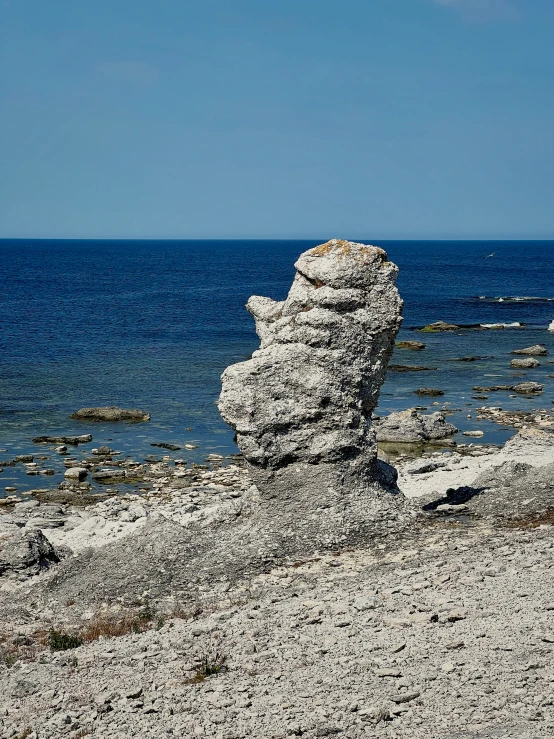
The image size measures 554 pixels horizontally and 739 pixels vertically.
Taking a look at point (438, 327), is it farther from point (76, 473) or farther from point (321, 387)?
point (321, 387)

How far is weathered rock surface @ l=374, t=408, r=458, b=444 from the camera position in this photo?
37438mm

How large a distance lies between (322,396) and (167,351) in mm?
47437

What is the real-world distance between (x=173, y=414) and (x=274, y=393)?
25084 mm

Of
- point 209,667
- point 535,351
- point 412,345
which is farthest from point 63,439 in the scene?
point 535,351

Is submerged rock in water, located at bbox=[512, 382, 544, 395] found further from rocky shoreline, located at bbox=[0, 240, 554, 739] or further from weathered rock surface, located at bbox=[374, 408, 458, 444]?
rocky shoreline, located at bbox=[0, 240, 554, 739]

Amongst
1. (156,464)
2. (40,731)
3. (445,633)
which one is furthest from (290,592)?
(156,464)

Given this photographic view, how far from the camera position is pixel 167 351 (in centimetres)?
6581

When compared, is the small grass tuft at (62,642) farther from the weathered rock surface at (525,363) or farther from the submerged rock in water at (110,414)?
the weathered rock surface at (525,363)

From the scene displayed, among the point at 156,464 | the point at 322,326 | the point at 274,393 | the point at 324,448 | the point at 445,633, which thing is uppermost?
the point at 322,326

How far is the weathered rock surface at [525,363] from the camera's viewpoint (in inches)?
2265

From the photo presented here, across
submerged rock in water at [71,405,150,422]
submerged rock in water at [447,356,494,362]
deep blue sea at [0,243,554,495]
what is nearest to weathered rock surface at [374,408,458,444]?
deep blue sea at [0,243,554,495]

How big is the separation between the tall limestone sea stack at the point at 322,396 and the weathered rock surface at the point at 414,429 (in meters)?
17.9

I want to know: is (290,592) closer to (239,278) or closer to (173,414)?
(173,414)

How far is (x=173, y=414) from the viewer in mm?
43781
